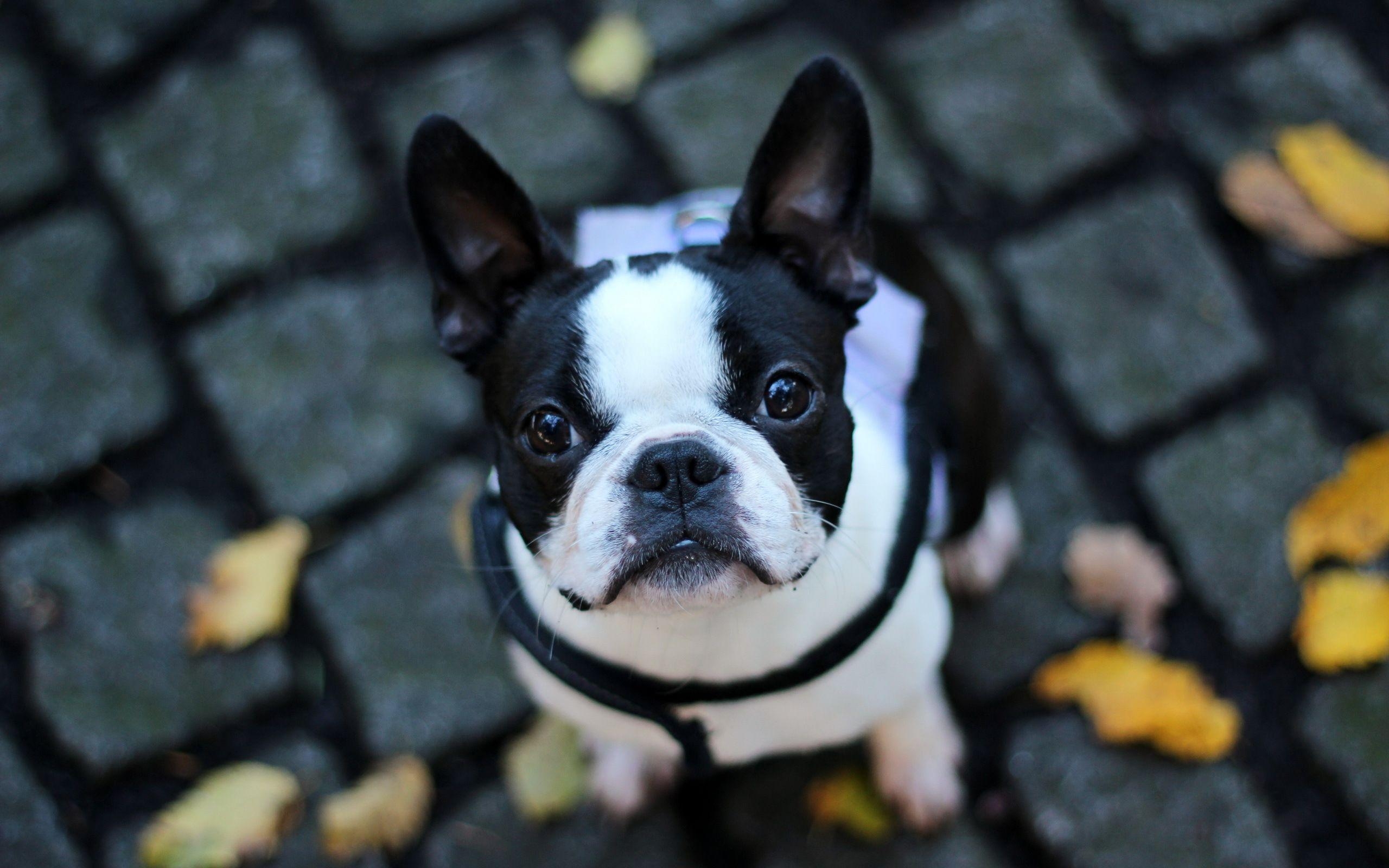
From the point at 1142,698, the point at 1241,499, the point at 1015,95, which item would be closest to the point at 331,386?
the point at 1015,95

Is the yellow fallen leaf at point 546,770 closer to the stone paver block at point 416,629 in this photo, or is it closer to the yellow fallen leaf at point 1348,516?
the stone paver block at point 416,629

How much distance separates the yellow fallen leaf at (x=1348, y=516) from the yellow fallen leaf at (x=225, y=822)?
105 inches

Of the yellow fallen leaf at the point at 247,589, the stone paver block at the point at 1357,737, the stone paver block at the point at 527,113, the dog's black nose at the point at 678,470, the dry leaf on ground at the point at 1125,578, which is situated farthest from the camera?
the stone paver block at the point at 527,113

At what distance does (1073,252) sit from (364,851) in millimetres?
2528

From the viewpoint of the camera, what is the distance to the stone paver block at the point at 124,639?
2896 millimetres

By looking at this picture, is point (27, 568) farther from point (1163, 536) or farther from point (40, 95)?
point (1163, 536)

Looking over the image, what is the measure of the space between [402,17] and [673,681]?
2.48 metres

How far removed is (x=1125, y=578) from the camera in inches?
113

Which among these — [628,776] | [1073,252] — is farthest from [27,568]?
[1073,252]

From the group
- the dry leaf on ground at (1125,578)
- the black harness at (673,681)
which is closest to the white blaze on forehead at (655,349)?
the black harness at (673,681)

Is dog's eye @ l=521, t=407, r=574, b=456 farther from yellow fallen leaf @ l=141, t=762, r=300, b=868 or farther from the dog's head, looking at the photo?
yellow fallen leaf @ l=141, t=762, r=300, b=868

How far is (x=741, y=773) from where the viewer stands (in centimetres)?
281

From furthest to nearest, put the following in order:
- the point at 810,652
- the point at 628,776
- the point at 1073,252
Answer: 1. the point at 1073,252
2. the point at 628,776
3. the point at 810,652

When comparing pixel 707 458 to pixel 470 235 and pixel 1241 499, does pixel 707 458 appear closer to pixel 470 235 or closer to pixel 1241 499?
pixel 470 235
